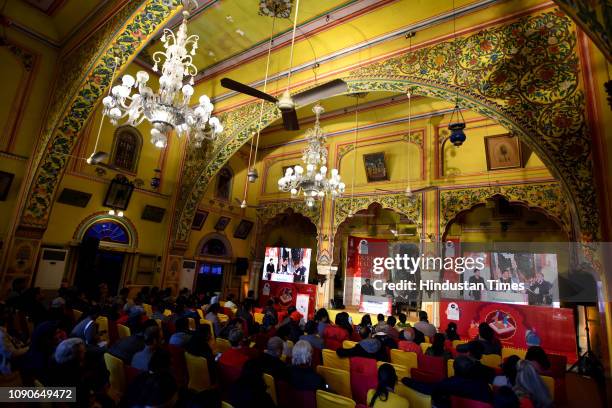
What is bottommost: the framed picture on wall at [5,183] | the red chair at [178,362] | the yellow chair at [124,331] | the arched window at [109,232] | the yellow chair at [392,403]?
the red chair at [178,362]

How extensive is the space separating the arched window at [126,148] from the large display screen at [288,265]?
17.7ft

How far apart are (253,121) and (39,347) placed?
670 cm

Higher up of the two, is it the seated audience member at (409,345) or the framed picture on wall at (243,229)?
the framed picture on wall at (243,229)

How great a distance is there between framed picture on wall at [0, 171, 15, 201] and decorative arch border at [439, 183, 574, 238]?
10.0m

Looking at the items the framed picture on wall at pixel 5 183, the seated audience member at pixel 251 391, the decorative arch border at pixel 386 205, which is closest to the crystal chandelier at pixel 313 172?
the decorative arch border at pixel 386 205

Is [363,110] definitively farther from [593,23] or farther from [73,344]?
[73,344]

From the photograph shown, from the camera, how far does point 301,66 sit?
7590mm

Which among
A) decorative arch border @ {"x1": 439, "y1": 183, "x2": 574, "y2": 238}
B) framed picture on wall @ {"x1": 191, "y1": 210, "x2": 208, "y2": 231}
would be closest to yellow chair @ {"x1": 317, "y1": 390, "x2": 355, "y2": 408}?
decorative arch border @ {"x1": 439, "y1": 183, "x2": 574, "y2": 238}

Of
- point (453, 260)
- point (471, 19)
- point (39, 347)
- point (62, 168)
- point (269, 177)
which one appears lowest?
point (39, 347)

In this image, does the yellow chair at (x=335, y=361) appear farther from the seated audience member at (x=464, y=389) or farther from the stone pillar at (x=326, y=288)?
the stone pillar at (x=326, y=288)

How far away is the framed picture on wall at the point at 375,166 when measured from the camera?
32.0ft

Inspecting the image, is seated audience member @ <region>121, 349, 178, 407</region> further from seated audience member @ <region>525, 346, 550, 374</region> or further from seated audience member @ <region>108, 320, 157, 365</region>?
seated audience member @ <region>525, 346, 550, 374</region>

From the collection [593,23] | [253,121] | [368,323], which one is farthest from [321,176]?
[593,23]

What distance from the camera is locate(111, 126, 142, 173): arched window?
870 centimetres
